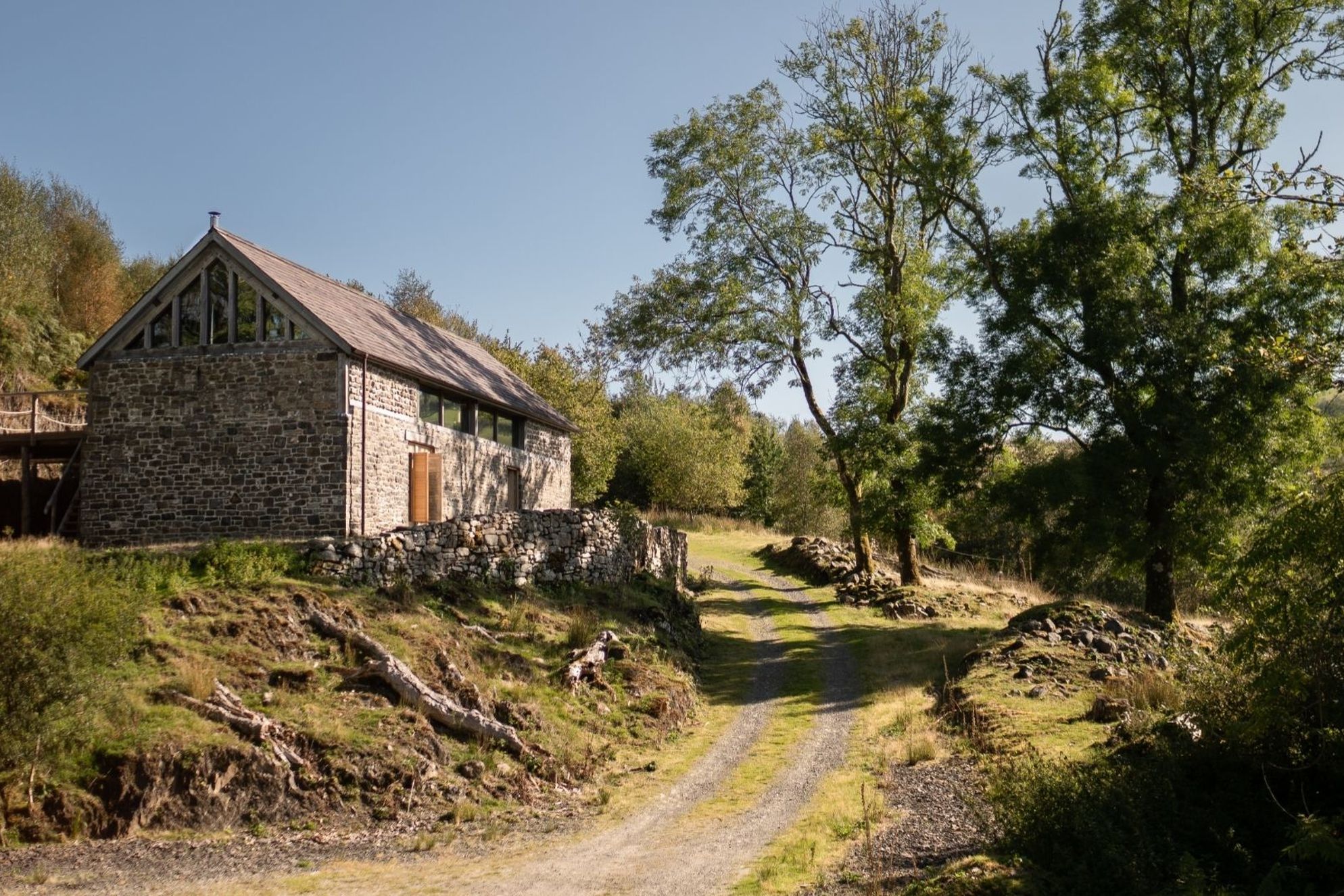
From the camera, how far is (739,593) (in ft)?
109

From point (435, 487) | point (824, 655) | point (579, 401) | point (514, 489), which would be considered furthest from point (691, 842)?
point (579, 401)

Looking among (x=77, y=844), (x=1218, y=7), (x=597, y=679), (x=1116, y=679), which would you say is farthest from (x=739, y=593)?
(x=77, y=844)

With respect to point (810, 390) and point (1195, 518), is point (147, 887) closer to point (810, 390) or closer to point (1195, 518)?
point (1195, 518)

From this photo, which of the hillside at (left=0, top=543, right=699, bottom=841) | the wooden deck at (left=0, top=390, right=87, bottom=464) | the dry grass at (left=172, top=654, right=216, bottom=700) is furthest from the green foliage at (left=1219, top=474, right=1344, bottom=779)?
the wooden deck at (left=0, top=390, right=87, bottom=464)

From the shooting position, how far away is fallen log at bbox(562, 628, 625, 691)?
60.6 ft

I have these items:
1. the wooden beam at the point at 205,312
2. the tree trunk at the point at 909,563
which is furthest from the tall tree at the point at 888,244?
the wooden beam at the point at 205,312

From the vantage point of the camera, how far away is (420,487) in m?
24.4

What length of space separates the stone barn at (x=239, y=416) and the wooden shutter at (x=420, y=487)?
0.06 meters

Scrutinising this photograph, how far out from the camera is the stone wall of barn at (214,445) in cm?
2181

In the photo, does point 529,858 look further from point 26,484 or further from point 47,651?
point 26,484

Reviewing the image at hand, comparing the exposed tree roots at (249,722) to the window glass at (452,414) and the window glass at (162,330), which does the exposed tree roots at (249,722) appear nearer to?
the window glass at (162,330)

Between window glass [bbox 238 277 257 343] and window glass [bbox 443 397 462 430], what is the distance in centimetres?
547

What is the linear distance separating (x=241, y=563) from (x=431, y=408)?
28.8 feet

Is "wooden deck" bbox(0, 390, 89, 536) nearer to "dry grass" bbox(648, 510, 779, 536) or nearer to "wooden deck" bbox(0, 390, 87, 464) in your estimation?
"wooden deck" bbox(0, 390, 87, 464)
